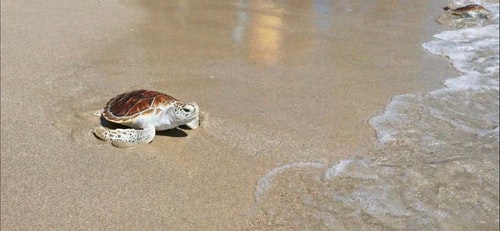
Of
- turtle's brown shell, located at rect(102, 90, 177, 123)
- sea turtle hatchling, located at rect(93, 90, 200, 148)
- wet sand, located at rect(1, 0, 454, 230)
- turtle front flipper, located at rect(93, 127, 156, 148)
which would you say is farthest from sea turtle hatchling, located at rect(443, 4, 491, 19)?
turtle front flipper, located at rect(93, 127, 156, 148)

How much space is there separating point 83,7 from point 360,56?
446cm

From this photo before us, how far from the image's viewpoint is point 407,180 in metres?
3.89

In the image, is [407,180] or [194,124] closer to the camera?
[407,180]

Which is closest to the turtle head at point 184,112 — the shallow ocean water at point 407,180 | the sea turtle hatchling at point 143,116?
the sea turtle hatchling at point 143,116

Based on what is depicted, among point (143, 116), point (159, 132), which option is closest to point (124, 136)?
point (143, 116)

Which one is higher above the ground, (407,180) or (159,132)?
(159,132)

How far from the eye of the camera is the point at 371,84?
5.87 m

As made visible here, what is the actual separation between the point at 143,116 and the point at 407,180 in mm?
2188

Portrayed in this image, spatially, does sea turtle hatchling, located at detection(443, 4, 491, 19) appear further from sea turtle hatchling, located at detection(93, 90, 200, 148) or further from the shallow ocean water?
sea turtle hatchling, located at detection(93, 90, 200, 148)

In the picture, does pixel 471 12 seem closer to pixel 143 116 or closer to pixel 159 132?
pixel 159 132

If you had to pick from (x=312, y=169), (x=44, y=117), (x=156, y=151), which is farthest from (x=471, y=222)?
(x=44, y=117)

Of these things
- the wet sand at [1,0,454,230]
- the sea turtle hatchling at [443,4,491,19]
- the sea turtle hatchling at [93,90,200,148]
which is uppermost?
the sea turtle hatchling at [93,90,200,148]

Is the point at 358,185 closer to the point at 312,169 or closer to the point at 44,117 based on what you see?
the point at 312,169

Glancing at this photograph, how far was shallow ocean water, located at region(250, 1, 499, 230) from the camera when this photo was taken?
3.41 metres
